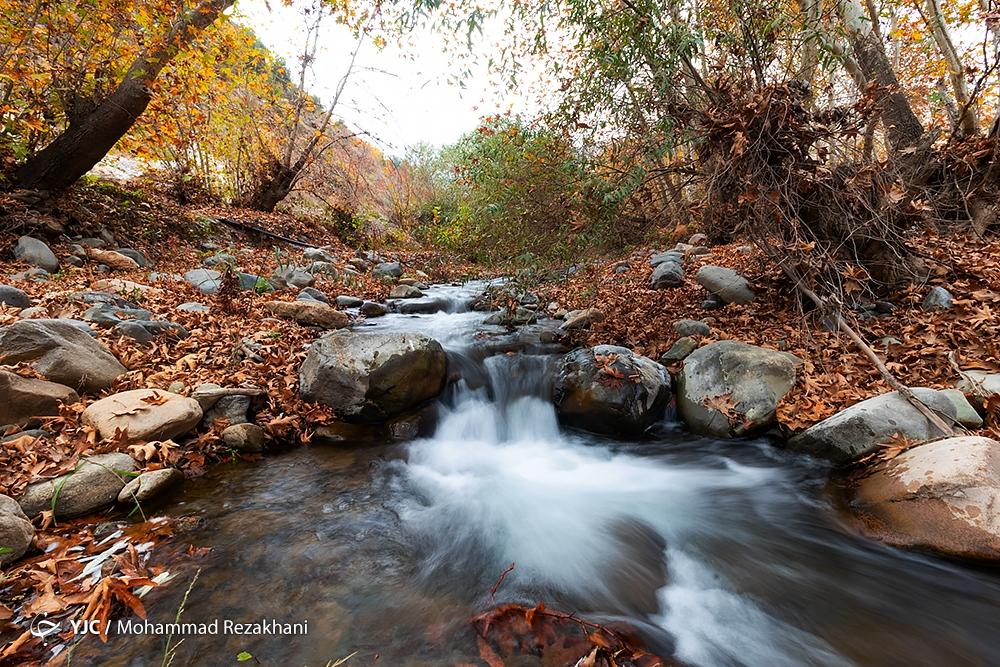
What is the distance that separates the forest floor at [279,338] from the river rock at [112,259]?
223mm

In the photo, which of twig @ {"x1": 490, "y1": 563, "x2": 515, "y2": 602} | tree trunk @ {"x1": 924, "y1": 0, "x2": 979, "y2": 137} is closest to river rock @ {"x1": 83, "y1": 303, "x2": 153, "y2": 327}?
twig @ {"x1": 490, "y1": 563, "x2": 515, "y2": 602}

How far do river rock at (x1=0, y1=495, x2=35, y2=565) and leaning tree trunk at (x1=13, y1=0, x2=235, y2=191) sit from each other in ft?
25.0

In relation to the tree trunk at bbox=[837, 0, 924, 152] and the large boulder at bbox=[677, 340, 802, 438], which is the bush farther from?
the tree trunk at bbox=[837, 0, 924, 152]

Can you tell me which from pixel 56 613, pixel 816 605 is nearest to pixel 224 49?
pixel 56 613

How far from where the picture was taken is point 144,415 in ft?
11.2

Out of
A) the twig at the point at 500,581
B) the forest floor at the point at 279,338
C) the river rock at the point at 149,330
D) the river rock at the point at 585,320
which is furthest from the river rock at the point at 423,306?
the twig at the point at 500,581

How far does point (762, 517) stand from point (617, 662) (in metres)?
1.98

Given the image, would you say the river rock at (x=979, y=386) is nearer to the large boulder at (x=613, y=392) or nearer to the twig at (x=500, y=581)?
the large boulder at (x=613, y=392)

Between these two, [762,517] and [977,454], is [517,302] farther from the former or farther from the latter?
[977,454]

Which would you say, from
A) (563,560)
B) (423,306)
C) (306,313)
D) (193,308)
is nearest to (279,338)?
(306,313)

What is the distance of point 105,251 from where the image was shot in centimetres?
730

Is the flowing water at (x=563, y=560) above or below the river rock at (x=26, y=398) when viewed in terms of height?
below

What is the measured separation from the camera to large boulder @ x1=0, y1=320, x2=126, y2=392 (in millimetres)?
3414

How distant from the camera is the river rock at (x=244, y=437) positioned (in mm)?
3773
